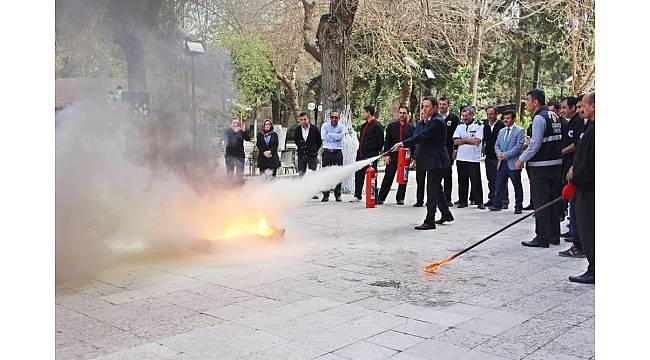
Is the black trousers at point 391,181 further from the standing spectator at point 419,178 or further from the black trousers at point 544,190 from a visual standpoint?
the black trousers at point 544,190

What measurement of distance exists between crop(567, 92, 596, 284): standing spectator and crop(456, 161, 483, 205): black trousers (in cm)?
538

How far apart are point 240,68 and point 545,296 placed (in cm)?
1517

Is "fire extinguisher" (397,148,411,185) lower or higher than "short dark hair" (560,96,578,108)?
lower

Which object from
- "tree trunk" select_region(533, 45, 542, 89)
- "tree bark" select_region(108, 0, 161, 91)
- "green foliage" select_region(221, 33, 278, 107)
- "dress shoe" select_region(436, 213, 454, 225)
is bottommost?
"dress shoe" select_region(436, 213, 454, 225)

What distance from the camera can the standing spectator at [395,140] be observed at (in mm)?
11703

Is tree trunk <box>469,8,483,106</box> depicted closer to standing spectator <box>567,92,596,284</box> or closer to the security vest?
the security vest

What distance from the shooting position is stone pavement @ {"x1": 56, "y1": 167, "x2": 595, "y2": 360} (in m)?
4.14

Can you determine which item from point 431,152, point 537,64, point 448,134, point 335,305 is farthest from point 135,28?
point 537,64

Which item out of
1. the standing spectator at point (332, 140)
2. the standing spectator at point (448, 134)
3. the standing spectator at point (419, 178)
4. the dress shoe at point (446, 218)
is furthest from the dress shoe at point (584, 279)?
the standing spectator at point (332, 140)

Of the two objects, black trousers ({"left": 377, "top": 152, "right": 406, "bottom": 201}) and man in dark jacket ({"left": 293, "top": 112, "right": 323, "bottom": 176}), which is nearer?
black trousers ({"left": 377, "top": 152, "right": 406, "bottom": 201})

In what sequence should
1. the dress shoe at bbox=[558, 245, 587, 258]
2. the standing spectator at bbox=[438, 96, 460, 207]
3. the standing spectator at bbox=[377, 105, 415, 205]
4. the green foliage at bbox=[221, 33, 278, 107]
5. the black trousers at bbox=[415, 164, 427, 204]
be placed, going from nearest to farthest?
the dress shoe at bbox=[558, 245, 587, 258]
the black trousers at bbox=[415, 164, 427, 204]
the standing spectator at bbox=[438, 96, 460, 207]
the standing spectator at bbox=[377, 105, 415, 205]
the green foliage at bbox=[221, 33, 278, 107]

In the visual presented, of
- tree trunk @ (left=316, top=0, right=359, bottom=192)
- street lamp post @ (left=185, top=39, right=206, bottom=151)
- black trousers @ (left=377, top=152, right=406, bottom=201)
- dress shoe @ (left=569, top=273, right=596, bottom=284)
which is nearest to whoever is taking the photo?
dress shoe @ (left=569, top=273, right=596, bottom=284)

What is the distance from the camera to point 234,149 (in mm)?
10906

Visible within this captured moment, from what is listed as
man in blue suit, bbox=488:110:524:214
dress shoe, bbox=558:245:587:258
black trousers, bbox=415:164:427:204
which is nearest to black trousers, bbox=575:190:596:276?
dress shoe, bbox=558:245:587:258
